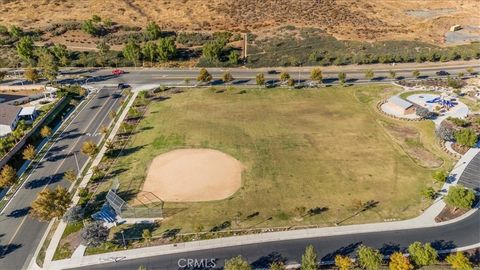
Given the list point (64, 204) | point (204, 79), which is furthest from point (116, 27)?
point (64, 204)

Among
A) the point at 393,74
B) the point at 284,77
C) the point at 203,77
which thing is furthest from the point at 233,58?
the point at 393,74

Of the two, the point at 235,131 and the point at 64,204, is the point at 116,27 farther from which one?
the point at 64,204

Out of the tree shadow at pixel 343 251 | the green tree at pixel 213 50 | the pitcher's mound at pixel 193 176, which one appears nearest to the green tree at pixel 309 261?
the tree shadow at pixel 343 251

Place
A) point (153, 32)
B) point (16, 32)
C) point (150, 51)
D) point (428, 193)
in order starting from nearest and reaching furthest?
1. point (428, 193)
2. point (150, 51)
3. point (153, 32)
4. point (16, 32)

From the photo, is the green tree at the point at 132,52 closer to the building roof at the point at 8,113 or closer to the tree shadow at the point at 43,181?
the building roof at the point at 8,113

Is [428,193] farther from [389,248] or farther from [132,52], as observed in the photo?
[132,52]
